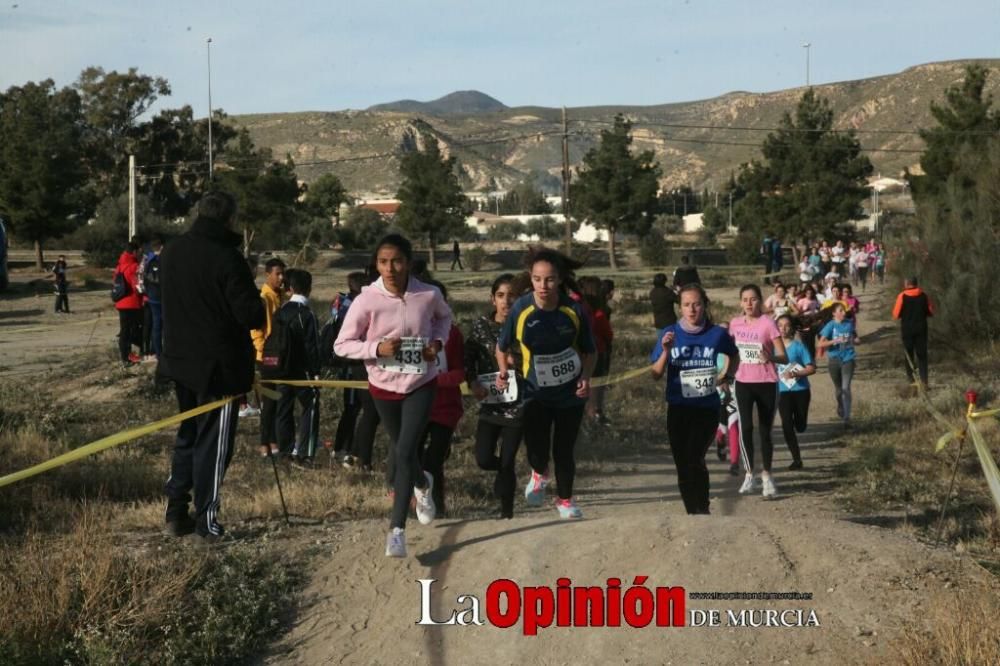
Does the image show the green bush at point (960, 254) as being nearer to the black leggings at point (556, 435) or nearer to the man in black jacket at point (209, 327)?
the black leggings at point (556, 435)

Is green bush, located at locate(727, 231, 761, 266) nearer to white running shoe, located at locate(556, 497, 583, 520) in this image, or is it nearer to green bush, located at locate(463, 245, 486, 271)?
green bush, located at locate(463, 245, 486, 271)

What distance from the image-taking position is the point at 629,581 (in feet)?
22.2

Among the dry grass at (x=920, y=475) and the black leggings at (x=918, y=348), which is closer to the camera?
the dry grass at (x=920, y=475)

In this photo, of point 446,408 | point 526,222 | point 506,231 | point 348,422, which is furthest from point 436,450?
point 526,222

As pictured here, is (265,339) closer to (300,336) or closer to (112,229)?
(300,336)

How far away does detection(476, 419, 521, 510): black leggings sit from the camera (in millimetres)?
8734

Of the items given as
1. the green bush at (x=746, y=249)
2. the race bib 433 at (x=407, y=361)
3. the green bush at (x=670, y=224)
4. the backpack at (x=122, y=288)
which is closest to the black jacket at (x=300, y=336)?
the race bib 433 at (x=407, y=361)

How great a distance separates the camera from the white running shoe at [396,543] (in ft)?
24.1

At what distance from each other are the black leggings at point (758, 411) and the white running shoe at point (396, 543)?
4844 millimetres

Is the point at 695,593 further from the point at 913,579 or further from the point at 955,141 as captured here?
the point at 955,141

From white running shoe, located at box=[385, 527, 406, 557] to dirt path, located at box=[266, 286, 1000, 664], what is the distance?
2.9 inches

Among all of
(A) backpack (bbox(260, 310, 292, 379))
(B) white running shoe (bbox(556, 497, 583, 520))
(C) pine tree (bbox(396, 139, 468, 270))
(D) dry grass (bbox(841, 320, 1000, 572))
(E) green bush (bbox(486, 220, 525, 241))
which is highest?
(C) pine tree (bbox(396, 139, 468, 270))

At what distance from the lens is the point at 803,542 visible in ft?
23.4

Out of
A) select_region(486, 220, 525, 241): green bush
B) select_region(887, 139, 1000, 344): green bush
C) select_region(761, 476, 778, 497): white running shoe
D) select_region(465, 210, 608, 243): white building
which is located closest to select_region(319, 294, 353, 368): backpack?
select_region(761, 476, 778, 497): white running shoe
